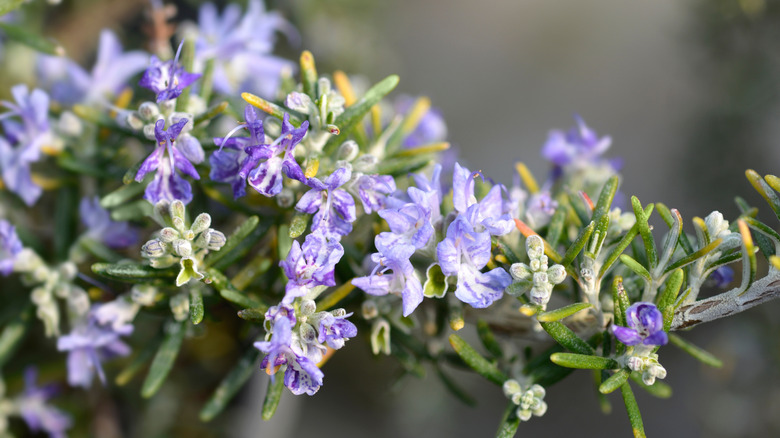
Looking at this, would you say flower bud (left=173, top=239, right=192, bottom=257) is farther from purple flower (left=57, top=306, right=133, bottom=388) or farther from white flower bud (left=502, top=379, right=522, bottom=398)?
white flower bud (left=502, top=379, right=522, bottom=398)

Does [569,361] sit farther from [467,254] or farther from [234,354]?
[234,354]

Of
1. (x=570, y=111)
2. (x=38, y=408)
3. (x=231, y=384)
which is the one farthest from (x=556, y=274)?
(x=570, y=111)

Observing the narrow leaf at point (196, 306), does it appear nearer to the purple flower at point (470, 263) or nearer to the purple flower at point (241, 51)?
the purple flower at point (470, 263)

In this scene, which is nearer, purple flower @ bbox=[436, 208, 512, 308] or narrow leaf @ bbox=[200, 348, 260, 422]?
purple flower @ bbox=[436, 208, 512, 308]

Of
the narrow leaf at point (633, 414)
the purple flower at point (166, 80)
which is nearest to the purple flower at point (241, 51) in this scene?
the purple flower at point (166, 80)

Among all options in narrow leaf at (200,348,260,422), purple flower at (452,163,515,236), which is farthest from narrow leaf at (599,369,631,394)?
narrow leaf at (200,348,260,422)

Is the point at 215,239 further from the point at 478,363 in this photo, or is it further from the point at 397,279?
the point at 478,363
